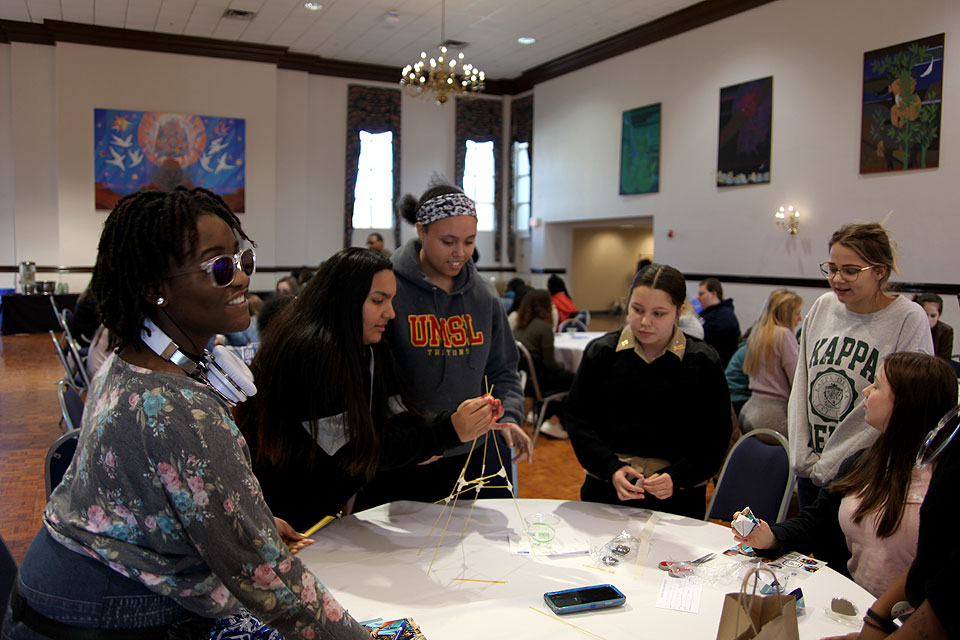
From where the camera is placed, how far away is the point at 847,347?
2592 millimetres

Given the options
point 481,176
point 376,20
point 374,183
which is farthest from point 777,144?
point 374,183

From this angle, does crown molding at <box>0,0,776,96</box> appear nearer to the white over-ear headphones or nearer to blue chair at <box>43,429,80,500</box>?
blue chair at <box>43,429,80,500</box>

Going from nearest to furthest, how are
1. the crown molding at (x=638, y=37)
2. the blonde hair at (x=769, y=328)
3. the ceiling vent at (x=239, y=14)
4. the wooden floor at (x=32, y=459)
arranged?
Result: the wooden floor at (x=32, y=459) → the blonde hair at (x=769, y=328) → the crown molding at (x=638, y=37) → the ceiling vent at (x=239, y=14)

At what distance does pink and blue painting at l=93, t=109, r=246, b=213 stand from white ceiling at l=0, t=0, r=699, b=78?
1318 mm

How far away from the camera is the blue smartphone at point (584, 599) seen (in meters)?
1.54

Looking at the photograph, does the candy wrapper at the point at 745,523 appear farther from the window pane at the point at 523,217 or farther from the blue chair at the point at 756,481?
the window pane at the point at 523,217

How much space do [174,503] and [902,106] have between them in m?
8.14

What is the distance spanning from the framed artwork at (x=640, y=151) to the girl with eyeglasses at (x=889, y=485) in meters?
8.72

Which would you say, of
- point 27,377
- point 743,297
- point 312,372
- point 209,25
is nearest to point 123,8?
point 209,25

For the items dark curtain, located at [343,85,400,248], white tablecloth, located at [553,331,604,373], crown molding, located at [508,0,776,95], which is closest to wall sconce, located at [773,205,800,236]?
crown molding, located at [508,0,776,95]

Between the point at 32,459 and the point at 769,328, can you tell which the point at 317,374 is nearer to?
the point at 769,328

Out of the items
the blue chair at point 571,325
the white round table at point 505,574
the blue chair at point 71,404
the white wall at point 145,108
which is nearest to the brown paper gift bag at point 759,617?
the white round table at point 505,574

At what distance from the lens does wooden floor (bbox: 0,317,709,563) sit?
3.89 meters

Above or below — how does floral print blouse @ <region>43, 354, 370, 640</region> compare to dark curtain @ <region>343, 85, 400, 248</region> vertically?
below
